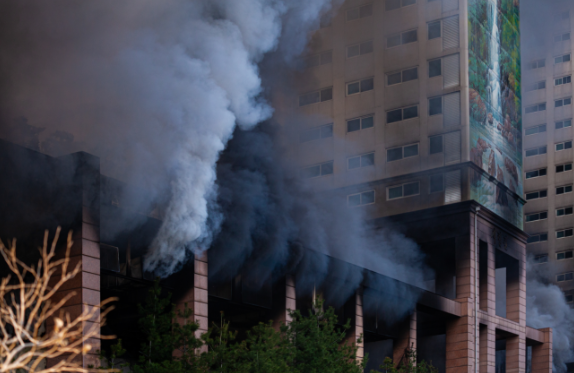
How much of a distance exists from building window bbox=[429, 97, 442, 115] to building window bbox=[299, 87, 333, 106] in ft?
28.2

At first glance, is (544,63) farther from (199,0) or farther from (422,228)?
(199,0)

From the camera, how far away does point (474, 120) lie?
60.7 m

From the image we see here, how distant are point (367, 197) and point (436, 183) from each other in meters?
5.61

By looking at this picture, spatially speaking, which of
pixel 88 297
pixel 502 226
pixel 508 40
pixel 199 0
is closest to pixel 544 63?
pixel 508 40

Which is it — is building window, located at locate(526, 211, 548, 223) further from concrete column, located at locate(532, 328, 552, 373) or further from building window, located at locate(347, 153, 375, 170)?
building window, located at locate(347, 153, 375, 170)

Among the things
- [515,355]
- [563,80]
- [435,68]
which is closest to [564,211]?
[563,80]

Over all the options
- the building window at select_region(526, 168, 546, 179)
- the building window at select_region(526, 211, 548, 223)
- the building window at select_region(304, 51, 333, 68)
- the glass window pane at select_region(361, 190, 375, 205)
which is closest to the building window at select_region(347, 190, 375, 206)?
the glass window pane at select_region(361, 190, 375, 205)

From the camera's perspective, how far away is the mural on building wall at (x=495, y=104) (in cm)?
6103

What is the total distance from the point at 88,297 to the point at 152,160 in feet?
23.1

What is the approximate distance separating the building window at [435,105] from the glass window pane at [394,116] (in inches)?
93.1

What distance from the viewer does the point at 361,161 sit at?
6450 cm

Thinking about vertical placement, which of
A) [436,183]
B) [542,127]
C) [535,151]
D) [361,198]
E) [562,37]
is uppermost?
[562,37]

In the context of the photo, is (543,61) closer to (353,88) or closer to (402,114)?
(353,88)

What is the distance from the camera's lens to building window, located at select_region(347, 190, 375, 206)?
63.2 metres
